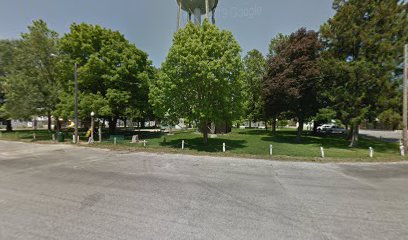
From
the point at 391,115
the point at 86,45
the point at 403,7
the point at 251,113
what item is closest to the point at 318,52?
the point at 403,7

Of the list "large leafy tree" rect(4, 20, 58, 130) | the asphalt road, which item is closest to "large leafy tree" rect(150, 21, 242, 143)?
the asphalt road

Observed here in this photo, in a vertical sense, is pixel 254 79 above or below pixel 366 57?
above

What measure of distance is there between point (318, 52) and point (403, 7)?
22.1 feet

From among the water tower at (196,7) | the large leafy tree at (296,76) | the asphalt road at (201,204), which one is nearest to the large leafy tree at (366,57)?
the large leafy tree at (296,76)

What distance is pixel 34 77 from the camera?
2405 centimetres

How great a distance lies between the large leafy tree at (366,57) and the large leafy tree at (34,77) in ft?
97.4

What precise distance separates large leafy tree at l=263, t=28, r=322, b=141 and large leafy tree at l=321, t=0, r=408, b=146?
2219 millimetres

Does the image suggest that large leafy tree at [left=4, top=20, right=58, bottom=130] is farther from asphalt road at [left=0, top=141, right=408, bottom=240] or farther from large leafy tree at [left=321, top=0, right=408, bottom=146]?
large leafy tree at [left=321, top=0, right=408, bottom=146]

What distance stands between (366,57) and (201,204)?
19.6m

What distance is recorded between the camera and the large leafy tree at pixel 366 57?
16500 mm

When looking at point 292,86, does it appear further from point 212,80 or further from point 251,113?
point 251,113

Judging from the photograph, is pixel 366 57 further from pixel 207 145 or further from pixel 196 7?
pixel 196 7

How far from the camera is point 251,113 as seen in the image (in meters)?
35.1

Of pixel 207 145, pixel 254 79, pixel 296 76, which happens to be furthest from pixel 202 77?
pixel 254 79
